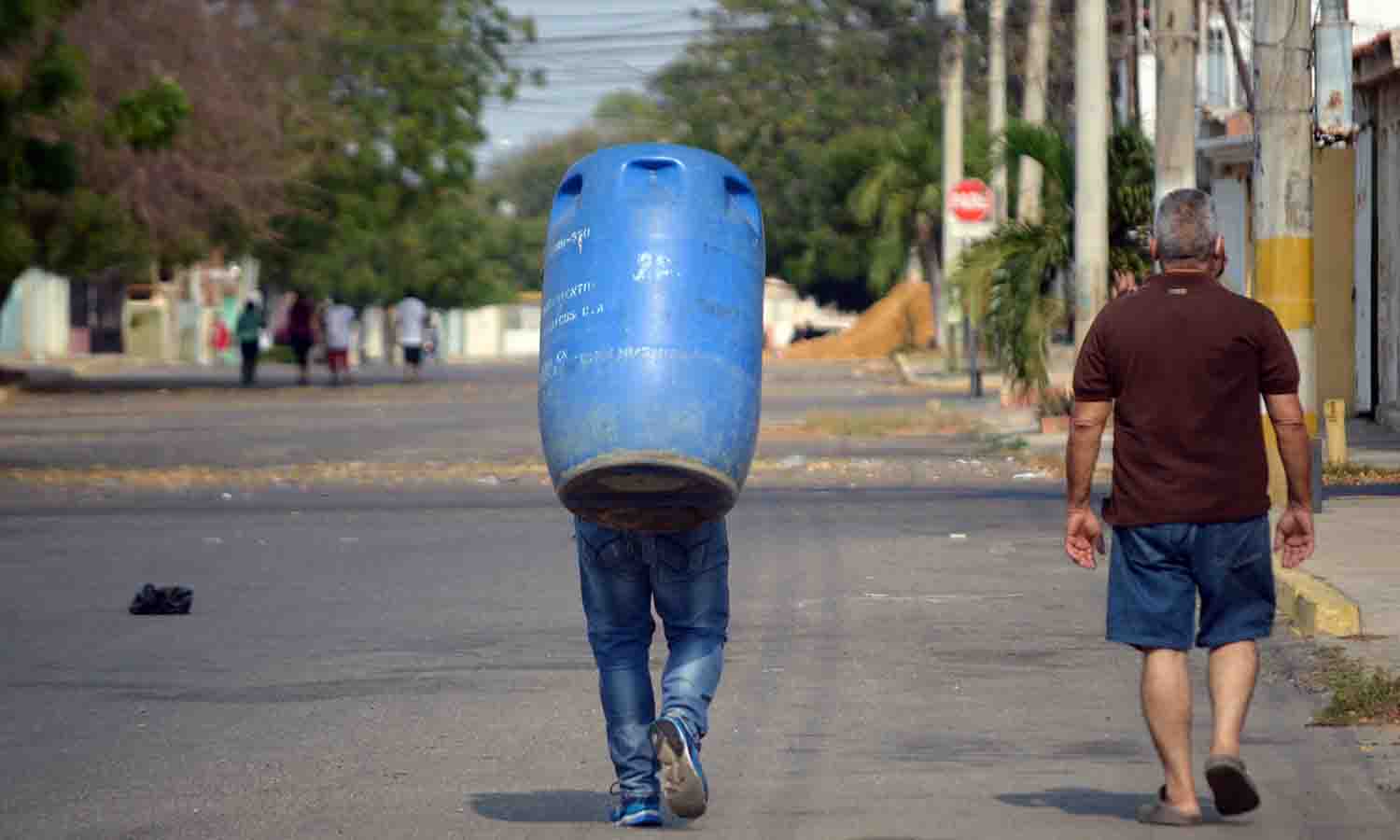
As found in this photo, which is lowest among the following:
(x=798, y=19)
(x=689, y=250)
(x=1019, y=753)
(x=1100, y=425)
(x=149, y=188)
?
(x=1019, y=753)

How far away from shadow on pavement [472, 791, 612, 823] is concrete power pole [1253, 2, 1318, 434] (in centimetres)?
1001

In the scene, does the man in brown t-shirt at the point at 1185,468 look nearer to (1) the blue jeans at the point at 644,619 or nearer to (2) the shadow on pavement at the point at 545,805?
(1) the blue jeans at the point at 644,619

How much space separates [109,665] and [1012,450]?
1615cm

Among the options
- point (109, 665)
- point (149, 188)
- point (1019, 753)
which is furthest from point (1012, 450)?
point (149, 188)

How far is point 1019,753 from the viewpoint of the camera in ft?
30.5

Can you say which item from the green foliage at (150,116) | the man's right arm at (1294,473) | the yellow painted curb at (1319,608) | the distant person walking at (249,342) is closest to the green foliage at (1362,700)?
the yellow painted curb at (1319,608)

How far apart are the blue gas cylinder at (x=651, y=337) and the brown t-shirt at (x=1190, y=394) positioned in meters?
1.04

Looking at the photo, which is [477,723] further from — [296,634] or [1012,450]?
[1012,450]

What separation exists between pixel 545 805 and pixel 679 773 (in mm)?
899

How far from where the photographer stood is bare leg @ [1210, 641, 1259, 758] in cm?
784

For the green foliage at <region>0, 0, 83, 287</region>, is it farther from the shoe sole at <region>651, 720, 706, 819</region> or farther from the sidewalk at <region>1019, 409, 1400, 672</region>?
the shoe sole at <region>651, 720, 706, 819</region>

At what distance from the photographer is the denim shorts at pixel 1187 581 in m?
7.94

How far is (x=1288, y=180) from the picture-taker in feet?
57.8

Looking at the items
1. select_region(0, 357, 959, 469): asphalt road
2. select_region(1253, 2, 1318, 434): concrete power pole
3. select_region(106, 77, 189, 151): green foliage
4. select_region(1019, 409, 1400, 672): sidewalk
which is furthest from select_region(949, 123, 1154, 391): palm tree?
select_region(106, 77, 189, 151): green foliage
